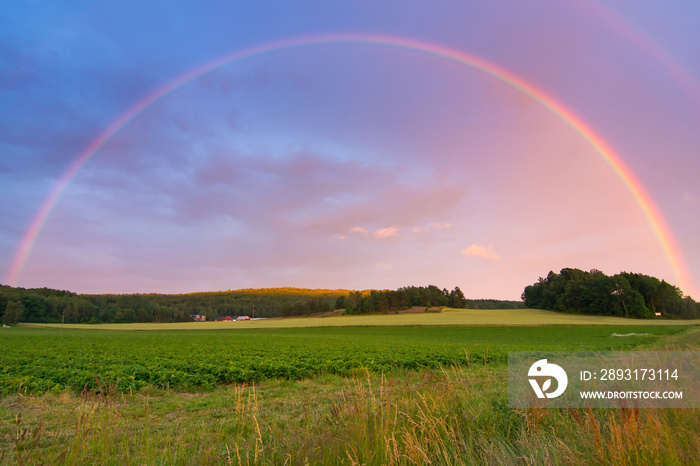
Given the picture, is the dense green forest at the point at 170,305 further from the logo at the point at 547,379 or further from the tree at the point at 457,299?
the logo at the point at 547,379

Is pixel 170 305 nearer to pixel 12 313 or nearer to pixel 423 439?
pixel 12 313

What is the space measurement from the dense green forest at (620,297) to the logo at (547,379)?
118m

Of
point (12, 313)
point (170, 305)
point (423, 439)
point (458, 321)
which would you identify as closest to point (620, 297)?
point (458, 321)

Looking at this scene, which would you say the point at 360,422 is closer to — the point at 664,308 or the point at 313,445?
the point at 313,445

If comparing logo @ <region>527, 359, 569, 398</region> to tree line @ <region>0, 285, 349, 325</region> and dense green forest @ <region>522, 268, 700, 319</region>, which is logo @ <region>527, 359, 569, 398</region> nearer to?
dense green forest @ <region>522, 268, 700, 319</region>

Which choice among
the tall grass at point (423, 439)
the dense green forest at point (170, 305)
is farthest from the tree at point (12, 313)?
the tall grass at point (423, 439)

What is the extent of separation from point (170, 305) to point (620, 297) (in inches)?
6557

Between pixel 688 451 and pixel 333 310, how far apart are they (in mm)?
136628

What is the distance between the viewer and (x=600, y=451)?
3.90 metres

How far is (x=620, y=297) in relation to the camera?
104562 mm

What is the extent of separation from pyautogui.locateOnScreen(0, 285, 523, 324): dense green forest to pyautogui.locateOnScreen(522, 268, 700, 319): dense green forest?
41.2 m

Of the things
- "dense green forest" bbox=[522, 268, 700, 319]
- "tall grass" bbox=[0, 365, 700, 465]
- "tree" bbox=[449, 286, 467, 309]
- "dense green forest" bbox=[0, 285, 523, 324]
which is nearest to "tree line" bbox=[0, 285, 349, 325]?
"dense green forest" bbox=[0, 285, 523, 324]

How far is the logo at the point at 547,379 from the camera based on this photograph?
713 centimetres

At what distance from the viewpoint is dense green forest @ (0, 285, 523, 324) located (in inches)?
5027
